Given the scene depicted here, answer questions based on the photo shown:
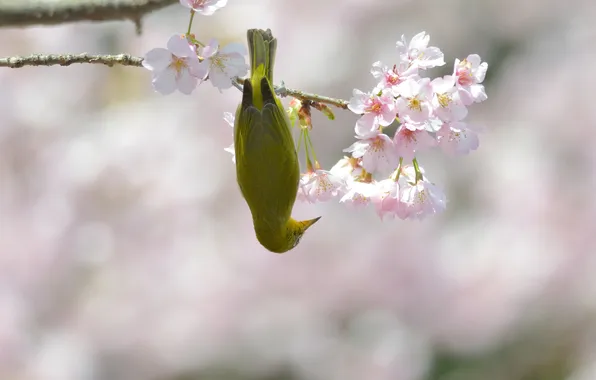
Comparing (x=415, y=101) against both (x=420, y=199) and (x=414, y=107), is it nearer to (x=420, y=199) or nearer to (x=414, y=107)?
(x=414, y=107)

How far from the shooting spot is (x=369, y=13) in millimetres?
3156

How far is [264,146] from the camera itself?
1041 millimetres

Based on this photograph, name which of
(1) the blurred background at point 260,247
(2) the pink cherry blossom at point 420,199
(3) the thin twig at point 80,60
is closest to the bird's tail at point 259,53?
(3) the thin twig at point 80,60

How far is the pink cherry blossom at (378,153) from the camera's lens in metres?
0.92

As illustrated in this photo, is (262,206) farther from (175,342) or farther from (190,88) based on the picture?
(175,342)

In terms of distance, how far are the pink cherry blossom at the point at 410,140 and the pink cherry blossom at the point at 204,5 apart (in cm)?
27

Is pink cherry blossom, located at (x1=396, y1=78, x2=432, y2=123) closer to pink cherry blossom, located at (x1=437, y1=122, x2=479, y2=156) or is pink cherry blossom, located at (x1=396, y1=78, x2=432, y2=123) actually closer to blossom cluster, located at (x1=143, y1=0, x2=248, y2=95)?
pink cherry blossom, located at (x1=437, y1=122, x2=479, y2=156)

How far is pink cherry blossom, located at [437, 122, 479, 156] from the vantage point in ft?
2.92

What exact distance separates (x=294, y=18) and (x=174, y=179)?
1.02 metres

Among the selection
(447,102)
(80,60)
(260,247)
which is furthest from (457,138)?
(260,247)

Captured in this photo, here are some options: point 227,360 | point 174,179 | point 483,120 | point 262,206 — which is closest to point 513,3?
point 483,120

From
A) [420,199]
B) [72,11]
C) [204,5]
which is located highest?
[72,11]

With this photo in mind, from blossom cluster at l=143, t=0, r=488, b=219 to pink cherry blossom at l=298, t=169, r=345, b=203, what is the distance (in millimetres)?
11

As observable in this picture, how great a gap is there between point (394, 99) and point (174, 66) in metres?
0.27
